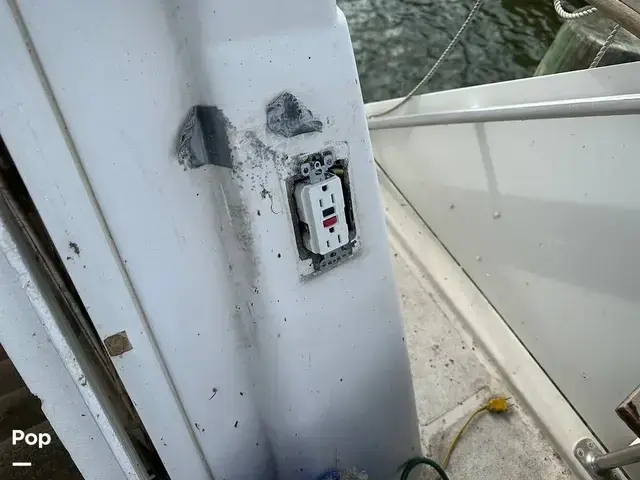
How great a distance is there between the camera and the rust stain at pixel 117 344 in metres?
0.64

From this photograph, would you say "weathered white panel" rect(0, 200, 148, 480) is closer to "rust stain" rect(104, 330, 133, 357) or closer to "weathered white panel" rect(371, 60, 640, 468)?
"rust stain" rect(104, 330, 133, 357)

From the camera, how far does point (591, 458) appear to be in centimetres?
116

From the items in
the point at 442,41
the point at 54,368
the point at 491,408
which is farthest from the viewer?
the point at 442,41

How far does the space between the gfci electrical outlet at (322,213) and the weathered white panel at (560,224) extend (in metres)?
0.68

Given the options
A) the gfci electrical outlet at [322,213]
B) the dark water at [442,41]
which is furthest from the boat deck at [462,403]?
the dark water at [442,41]

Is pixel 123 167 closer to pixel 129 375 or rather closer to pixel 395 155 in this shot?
pixel 129 375

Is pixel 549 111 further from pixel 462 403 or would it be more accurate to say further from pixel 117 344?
pixel 117 344

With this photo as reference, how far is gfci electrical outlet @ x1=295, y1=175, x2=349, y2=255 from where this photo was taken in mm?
656

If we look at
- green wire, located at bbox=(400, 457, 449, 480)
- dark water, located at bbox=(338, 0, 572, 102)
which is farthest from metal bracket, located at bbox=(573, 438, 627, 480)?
dark water, located at bbox=(338, 0, 572, 102)

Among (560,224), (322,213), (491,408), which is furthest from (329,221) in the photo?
(491,408)

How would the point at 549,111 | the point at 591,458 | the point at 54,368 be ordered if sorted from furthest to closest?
the point at 591,458, the point at 549,111, the point at 54,368

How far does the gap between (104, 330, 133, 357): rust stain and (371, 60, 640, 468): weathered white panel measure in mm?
994

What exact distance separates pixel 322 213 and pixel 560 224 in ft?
2.64

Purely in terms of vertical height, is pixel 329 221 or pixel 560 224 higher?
pixel 329 221
